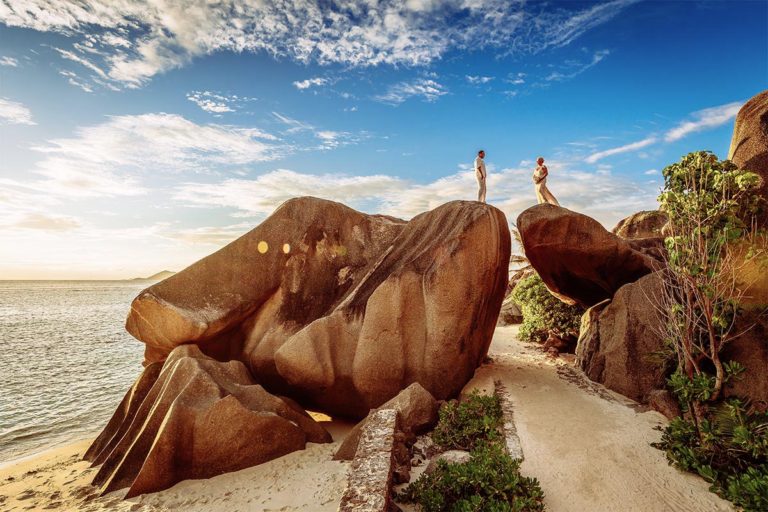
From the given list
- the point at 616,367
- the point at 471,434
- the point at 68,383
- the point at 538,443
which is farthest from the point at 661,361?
the point at 68,383

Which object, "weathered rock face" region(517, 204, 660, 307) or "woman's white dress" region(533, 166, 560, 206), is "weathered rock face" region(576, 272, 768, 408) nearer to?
"weathered rock face" region(517, 204, 660, 307)

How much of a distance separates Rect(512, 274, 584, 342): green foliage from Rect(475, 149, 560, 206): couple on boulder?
462 centimetres

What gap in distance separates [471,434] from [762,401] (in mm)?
5596

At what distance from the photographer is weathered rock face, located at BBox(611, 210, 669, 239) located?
2195 cm

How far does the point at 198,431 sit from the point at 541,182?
14657 mm

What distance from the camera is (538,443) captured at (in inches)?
306

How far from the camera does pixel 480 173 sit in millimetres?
15797

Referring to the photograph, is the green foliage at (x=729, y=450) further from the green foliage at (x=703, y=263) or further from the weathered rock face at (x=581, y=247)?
the weathered rock face at (x=581, y=247)

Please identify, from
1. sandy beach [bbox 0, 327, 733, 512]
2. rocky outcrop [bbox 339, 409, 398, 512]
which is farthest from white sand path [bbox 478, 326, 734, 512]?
rocky outcrop [bbox 339, 409, 398, 512]

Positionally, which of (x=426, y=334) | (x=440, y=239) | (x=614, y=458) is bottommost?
(x=614, y=458)

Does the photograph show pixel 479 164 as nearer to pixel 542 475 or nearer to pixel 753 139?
pixel 753 139

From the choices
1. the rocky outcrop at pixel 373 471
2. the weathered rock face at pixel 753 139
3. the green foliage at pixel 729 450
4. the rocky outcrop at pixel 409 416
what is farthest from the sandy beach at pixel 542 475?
the weathered rock face at pixel 753 139

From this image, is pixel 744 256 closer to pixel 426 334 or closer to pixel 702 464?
pixel 702 464

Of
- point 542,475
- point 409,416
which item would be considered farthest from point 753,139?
point 409,416
